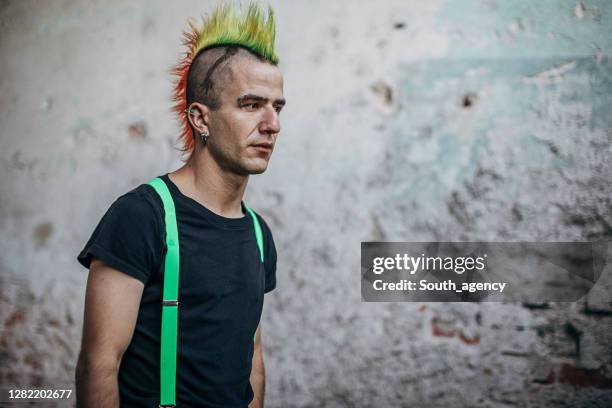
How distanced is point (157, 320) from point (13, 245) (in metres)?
1.56

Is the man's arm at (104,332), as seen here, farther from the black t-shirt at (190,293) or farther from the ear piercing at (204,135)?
the ear piercing at (204,135)

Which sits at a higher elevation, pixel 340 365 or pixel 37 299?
pixel 37 299

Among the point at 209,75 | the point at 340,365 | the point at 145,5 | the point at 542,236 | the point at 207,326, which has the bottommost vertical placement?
the point at 340,365

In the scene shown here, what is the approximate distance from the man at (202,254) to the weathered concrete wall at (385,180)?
62 centimetres

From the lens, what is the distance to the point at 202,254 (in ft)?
4.85

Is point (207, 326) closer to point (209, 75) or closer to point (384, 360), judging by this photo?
point (209, 75)

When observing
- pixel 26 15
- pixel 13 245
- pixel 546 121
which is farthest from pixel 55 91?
pixel 546 121

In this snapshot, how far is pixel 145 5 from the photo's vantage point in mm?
2611

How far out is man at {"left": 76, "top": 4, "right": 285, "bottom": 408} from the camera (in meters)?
1.33

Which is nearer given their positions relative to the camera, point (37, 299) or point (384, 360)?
point (384, 360)

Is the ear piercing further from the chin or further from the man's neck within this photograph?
the chin

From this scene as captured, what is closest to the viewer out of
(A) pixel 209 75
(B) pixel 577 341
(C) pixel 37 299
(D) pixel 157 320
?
(D) pixel 157 320

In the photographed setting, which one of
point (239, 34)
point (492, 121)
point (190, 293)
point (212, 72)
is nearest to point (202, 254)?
point (190, 293)

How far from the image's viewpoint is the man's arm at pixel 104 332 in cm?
131
